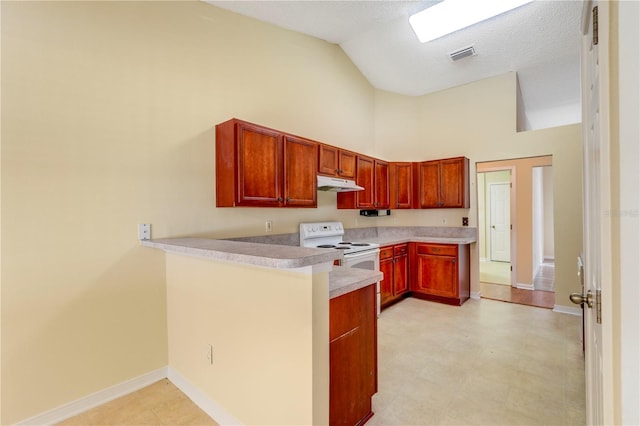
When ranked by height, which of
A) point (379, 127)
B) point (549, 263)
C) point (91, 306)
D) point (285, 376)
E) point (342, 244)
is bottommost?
point (549, 263)

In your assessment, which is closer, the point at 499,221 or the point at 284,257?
the point at 284,257

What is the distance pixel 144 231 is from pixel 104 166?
535 mm

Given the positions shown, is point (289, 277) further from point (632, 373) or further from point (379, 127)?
Answer: point (379, 127)

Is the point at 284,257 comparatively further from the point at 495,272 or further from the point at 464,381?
the point at 495,272

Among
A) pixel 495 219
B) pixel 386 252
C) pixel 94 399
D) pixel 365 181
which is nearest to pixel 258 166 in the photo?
pixel 365 181

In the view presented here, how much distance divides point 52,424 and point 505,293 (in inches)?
213

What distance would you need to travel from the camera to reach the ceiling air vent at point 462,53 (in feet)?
11.4

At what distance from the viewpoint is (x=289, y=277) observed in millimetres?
1346

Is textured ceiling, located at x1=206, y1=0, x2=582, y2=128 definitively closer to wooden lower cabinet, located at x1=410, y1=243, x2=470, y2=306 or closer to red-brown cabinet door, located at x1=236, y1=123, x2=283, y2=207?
red-brown cabinet door, located at x1=236, y1=123, x2=283, y2=207

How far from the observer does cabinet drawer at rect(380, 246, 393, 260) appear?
12.3ft

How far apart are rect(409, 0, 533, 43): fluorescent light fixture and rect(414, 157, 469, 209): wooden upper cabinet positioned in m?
1.72

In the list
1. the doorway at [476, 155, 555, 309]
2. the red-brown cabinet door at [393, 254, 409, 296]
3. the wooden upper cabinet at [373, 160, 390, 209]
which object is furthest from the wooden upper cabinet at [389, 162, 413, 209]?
the doorway at [476, 155, 555, 309]

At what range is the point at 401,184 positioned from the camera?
177 inches

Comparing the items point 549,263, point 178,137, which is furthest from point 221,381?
point 549,263
